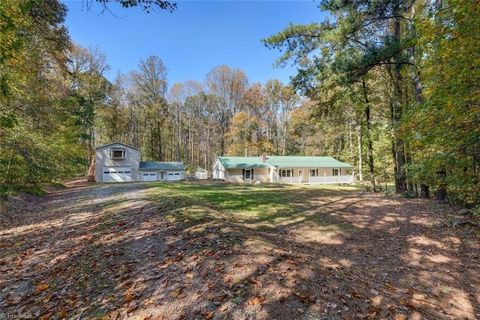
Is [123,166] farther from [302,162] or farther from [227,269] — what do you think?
[227,269]

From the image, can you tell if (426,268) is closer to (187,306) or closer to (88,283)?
(187,306)

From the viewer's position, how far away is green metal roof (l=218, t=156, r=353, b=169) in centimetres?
3023

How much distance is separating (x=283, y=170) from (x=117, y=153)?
19.2 m

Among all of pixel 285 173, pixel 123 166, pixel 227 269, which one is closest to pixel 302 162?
pixel 285 173

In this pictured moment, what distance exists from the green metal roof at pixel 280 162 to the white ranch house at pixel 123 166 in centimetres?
775

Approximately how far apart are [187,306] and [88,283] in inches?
68.3

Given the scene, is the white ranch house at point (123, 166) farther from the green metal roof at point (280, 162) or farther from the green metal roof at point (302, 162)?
the green metal roof at point (302, 162)

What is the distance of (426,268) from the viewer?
502cm

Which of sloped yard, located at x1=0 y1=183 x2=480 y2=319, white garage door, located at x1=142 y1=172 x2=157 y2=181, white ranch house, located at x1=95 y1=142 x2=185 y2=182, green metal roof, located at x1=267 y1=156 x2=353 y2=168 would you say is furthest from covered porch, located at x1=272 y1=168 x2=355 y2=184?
sloped yard, located at x1=0 y1=183 x2=480 y2=319

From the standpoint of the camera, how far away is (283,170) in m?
30.8

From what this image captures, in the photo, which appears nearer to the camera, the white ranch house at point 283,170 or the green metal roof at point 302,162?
the white ranch house at point 283,170

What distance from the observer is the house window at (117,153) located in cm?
2812

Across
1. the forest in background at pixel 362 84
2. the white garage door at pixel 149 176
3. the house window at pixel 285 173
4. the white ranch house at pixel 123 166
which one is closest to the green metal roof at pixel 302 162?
the house window at pixel 285 173

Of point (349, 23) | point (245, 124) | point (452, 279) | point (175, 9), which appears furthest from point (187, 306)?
point (245, 124)
